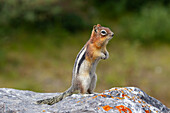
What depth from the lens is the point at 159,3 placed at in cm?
1973

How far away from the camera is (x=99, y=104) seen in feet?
15.1

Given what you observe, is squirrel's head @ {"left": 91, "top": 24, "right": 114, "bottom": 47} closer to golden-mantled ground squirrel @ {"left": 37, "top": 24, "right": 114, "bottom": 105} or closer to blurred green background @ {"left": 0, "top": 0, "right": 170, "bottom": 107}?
golden-mantled ground squirrel @ {"left": 37, "top": 24, "right": 114, "bottom": 105}

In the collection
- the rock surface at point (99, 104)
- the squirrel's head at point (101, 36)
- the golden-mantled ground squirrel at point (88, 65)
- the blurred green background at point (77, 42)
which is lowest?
the rock surface at point (99, 104)

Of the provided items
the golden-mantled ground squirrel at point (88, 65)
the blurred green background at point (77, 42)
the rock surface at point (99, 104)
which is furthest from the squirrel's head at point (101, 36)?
the blurred green background at point (77, 42)

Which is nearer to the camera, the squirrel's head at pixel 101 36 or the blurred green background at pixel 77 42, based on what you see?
the squirrel's head at pixel 101 36

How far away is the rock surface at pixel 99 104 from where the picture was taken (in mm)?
4562

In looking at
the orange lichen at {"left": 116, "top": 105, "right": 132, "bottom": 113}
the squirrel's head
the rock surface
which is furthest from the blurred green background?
the orange lichen at {"left": 116, "top": 105, "right": 132, "bottom": 113}

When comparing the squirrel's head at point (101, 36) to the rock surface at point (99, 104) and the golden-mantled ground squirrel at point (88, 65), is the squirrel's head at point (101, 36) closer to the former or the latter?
the golden-mantled ground squirrel at point (88, 65)

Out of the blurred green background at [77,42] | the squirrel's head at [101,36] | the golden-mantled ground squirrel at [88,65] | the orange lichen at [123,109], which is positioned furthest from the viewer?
the blurred green background at [77,42]

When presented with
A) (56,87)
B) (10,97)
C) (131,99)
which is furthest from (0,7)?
(131,99)

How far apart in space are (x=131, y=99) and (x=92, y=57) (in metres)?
1.12

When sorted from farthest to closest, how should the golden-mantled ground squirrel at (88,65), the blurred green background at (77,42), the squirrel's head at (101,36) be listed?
the blurred green background at (77,42), the squirrel's head at (101,36), the golden-mantled ground squirrel at (88,65)

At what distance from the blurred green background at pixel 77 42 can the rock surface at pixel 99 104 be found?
25.3 ft

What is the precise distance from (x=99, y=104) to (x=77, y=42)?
42.8ft
